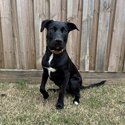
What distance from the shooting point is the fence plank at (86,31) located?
4.11 metres

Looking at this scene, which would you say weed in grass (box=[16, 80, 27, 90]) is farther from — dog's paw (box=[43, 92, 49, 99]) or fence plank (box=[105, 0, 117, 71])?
fence plank (box=[105, 0, 117, 71])

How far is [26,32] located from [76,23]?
31.8 inches

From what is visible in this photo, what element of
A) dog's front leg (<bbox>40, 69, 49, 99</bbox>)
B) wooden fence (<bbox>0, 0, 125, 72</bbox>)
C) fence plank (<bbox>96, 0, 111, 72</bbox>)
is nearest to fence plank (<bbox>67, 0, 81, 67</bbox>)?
wooden fence (<bbox>0, 0, 125, 72</bbox>)

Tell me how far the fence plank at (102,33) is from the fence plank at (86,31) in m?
0.15

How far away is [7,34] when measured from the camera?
14.0ft

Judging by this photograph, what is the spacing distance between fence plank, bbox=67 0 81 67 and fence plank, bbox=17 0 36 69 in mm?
594

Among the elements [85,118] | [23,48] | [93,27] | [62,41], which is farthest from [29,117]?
[93,27]

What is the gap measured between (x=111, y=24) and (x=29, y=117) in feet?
6.37

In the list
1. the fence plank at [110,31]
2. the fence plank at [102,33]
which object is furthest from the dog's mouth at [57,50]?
the fence plank at [110,31]

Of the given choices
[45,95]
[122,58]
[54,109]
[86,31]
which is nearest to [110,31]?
[86,31]

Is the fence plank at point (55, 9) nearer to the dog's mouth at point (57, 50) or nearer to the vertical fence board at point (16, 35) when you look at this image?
the vertical fence board at point (16, 35)

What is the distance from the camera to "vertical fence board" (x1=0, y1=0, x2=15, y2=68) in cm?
412

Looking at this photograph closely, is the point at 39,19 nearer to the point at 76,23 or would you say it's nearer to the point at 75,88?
the point at 76,23

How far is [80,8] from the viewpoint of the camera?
4.12 meters
